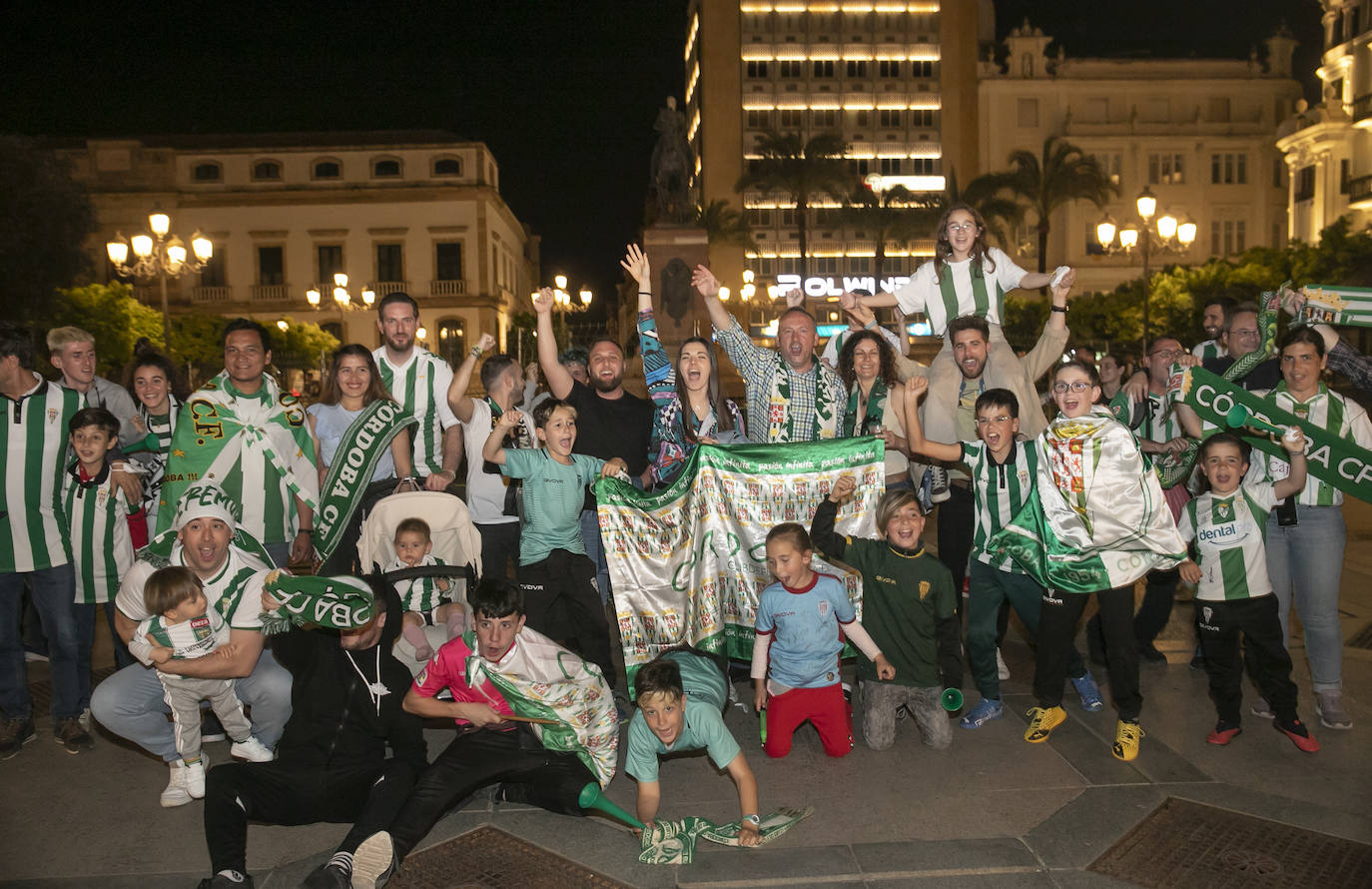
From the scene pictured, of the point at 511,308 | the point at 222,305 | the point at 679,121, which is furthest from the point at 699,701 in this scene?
the point at 511,308

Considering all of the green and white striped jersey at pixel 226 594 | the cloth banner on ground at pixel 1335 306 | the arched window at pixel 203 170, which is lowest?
the green and white striped jersey at pixel 226 594

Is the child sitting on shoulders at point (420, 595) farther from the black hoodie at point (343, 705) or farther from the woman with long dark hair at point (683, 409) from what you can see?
the woman with long dark hair at point (683, 409)

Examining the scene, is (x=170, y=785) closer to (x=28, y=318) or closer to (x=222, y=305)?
(x=28, y=318)

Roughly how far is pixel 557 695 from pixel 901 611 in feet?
6.40

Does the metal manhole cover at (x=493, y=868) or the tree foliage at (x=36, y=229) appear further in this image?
the tree foliage at (x=36, y=229)

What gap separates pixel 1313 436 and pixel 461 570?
4.28m

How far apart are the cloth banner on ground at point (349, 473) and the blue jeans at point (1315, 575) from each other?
15.9ft

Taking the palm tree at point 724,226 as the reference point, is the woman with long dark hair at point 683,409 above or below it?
below

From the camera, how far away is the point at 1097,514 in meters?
4.85

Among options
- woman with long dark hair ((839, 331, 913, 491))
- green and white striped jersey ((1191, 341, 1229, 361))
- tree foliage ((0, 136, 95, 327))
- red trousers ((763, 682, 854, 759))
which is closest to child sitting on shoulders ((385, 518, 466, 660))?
red trousers ((763, 682, 854, 759))

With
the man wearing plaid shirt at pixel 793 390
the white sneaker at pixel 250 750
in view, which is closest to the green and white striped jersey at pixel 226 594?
the white sneaker at pixel 250 750

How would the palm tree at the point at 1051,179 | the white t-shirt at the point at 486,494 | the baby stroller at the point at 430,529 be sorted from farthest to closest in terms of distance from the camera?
the palm tree at the point at 1051,179 < the white t-shirt at the point at 486,494 < the baby stroller at the point at 430,529

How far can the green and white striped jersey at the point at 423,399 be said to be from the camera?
243 inches

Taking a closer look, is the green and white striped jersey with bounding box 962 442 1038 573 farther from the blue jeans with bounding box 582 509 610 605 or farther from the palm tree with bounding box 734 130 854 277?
the palm tree with bounding box 734 130 854 277
